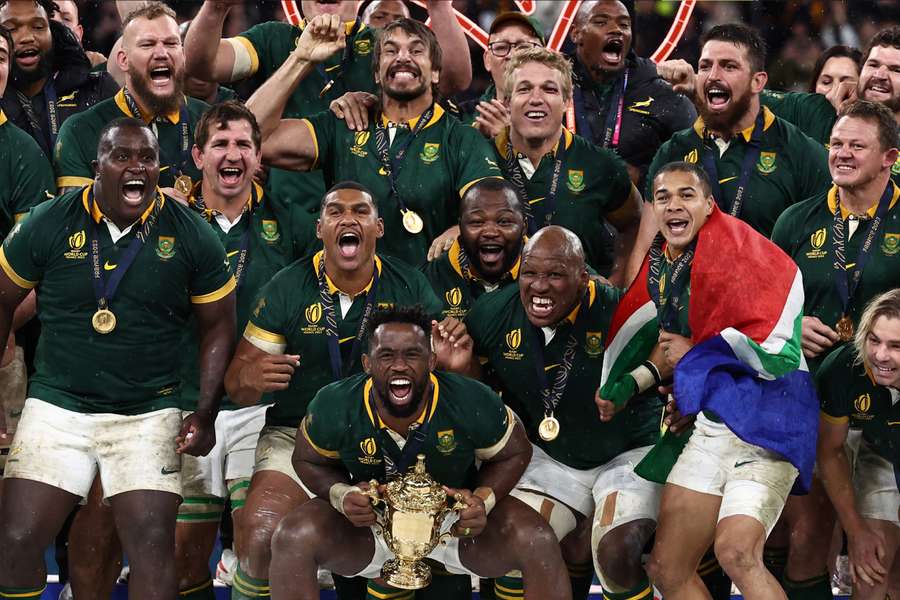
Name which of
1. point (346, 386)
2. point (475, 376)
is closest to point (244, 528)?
point (346, 386)

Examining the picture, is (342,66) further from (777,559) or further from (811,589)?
(811,589)

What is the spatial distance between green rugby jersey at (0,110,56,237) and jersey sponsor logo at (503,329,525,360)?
2.08m

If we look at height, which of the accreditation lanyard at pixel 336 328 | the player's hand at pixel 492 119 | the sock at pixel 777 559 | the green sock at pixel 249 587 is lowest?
the green sock at pixel 249 587

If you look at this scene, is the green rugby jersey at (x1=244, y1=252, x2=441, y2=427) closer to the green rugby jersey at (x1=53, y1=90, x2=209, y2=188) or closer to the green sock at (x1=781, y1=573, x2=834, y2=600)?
the green rugby jersey at (x1=53, y1=90, x2=209, y2=188)

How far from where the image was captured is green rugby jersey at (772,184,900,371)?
668 centimetres

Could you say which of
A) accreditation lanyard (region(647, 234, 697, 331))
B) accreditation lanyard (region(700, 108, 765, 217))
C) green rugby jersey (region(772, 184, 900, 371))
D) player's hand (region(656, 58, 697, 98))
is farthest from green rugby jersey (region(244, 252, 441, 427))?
player's hand (region(656, 58, 697, 98))

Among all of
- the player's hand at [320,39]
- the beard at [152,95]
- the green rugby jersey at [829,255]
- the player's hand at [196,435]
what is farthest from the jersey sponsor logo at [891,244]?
the beard at [152,95]

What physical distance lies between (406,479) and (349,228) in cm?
114

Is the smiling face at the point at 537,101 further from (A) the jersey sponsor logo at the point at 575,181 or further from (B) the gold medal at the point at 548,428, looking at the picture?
(B) the gold medal at the point at 548,428

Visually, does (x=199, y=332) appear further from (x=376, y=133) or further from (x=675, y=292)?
(x=675, y=292)

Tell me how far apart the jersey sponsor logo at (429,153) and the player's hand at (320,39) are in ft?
2.05

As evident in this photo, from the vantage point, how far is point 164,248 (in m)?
6.37

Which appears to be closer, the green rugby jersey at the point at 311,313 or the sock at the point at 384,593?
the sock at the point at 384,593

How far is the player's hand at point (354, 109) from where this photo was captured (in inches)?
286
